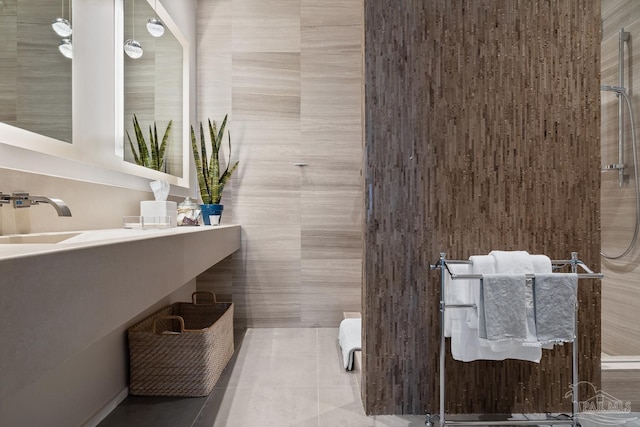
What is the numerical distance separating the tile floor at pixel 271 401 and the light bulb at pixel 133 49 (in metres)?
1.68

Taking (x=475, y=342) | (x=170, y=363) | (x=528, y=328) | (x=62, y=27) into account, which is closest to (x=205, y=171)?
(x=170, y=363)

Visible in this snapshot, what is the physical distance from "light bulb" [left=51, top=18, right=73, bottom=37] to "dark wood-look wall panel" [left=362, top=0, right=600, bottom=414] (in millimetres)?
1169

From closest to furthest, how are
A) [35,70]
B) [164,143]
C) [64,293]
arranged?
1. [64,293]
2. [35,70]
3. [164,143]

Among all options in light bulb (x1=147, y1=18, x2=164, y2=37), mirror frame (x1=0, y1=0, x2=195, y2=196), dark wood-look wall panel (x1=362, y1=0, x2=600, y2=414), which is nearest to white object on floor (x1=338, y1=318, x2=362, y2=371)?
dark wood-look wall panel (x1=362, y1=0, x2=600, y2=414)

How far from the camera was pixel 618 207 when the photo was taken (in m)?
2.45

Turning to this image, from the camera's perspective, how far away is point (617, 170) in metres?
2.43

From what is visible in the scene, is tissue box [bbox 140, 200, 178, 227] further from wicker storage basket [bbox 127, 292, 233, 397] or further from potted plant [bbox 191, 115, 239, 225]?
potted plant [bbox 191, 115, 239, 225]

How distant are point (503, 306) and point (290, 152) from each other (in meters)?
2.01

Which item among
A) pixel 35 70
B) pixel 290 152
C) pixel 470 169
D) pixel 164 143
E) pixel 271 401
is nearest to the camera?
pixel 35 70

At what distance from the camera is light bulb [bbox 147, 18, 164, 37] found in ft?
7.91

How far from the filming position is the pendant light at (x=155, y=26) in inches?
95.0

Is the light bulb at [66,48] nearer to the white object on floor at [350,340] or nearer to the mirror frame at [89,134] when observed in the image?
the mirror frame at [89,134]

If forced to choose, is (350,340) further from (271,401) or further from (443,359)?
(443,359)

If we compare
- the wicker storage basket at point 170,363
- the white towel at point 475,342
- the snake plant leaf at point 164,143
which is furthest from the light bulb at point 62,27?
the white towel at point 475,342
